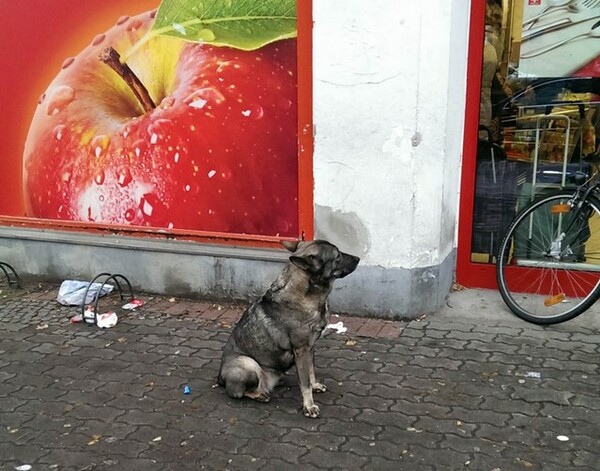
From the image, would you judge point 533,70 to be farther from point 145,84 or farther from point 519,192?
point 145,84

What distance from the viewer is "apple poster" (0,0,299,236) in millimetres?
5719

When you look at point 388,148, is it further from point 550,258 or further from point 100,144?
point 100,144

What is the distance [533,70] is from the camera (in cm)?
554

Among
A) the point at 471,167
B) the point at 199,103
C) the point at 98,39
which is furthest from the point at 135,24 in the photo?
the point at 471,167

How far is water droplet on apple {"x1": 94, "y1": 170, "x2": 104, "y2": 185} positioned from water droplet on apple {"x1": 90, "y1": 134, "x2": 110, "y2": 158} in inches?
7.2

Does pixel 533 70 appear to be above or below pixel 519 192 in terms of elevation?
above

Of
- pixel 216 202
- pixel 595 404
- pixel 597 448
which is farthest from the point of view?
pixel 216 202

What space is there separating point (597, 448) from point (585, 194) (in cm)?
235

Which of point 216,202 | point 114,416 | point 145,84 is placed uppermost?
point 145,84

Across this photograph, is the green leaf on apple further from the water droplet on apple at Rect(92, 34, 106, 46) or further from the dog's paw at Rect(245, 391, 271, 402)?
the dog's paw at Rect(245, 391, 271, 402)

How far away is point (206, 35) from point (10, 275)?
362 centimetres

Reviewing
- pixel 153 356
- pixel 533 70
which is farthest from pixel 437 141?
pixel 153 356

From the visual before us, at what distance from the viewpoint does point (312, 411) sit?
3.91 metres

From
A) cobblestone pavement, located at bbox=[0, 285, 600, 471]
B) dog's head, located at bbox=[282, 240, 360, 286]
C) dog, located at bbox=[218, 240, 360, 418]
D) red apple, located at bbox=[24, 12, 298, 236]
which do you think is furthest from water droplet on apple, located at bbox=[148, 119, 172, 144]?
dog's head, located at bbox=[282, 240, 360, 286]
